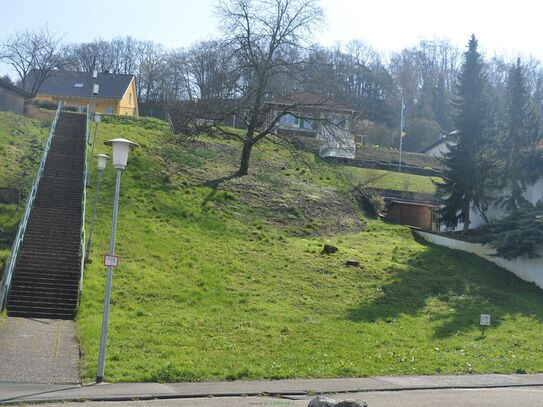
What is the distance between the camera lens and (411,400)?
13.1 meters

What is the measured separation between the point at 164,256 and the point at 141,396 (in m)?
14.7

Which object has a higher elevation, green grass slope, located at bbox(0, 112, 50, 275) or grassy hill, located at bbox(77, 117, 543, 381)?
green grass slope, located at bbox(0, 112, 50, 275)

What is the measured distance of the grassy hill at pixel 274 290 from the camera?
16906 millimetres

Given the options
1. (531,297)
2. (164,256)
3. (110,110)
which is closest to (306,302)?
(164,256)

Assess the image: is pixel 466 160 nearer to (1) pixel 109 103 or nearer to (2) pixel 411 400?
(2) pixel 411 400

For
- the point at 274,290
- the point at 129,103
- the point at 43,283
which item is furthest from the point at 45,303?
the point at 129,103

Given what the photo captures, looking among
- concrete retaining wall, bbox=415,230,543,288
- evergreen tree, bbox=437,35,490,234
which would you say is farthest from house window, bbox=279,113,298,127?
concrete retaining wall, bbox=415,230,543,288

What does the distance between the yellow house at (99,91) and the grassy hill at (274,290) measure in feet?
90.7

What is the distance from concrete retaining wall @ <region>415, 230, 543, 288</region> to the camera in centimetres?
3231

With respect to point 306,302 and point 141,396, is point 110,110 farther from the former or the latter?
point 141,396

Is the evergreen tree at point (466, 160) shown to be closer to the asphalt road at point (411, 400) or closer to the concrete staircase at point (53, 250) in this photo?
the concrete staircase at point (53, 250)

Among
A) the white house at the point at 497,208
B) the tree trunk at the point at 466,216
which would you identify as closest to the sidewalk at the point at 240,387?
the tree trunk at the point at 466,216

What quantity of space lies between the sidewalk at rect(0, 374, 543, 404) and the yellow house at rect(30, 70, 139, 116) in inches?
2347

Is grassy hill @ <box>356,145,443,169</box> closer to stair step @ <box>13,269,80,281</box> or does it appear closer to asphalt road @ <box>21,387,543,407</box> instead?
stair step @ <box>13,269,80,281</box>
